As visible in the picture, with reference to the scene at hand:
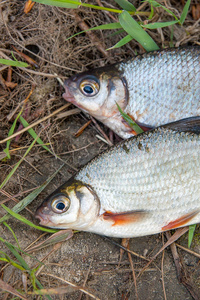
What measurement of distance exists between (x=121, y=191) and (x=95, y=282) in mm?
1014

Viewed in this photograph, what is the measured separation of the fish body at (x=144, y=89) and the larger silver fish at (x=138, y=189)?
35cm

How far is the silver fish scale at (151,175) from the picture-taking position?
2.76 metres

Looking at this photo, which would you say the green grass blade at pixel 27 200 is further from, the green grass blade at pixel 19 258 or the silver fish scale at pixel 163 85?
the silver fish scale at pixel 163 85

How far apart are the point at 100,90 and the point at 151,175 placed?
106 centimetres

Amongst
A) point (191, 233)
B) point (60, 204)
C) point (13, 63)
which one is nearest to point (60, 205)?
point (60, 204)

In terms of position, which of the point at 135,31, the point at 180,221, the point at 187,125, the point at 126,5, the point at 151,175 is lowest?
the point at 180,221

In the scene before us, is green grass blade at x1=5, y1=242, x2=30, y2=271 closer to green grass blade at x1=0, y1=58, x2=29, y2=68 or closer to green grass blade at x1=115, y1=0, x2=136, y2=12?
green grass blade at x1=0, y1=58, x2=29, y2=68

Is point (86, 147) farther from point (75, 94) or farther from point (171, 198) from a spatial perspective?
point (171, 198)

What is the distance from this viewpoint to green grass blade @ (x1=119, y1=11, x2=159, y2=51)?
9.99ft

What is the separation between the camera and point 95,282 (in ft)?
10.1

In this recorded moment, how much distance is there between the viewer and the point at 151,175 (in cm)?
279

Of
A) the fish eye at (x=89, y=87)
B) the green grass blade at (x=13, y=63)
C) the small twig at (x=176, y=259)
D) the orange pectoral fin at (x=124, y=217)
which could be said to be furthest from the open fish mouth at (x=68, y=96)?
the small twig at (x=176, y=259)

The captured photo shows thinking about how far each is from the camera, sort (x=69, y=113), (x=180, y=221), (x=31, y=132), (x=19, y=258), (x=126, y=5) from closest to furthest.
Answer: (x=19, y=258)
(x=180, y=221)
(x=126, y=5)
(x=31, y=132)
(x=69, y=113)

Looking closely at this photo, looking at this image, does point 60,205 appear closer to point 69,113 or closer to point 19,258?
point 19,258
